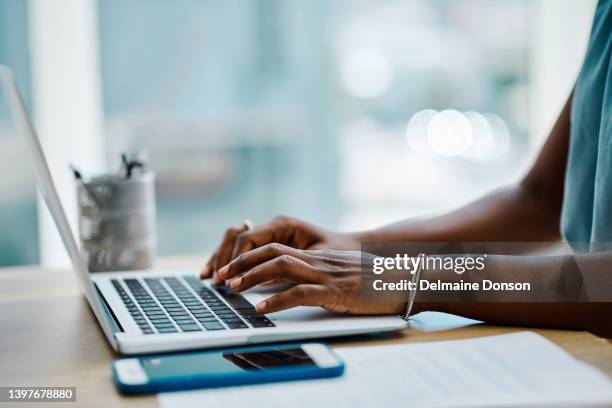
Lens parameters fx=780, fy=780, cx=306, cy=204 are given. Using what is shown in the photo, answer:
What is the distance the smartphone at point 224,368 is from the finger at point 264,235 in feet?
1.13

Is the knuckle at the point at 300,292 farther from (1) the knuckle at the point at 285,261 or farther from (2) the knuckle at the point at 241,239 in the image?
(2) the knuckle at the point at 241,239

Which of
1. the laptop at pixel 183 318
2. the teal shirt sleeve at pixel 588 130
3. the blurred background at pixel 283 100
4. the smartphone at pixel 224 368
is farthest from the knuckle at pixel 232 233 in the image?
the blurred background at pixel 283 100

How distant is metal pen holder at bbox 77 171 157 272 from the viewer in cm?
116

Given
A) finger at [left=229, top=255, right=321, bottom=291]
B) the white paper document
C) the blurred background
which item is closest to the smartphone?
the white paper document

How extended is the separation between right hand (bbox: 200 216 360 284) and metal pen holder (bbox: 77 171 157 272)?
0.54ft

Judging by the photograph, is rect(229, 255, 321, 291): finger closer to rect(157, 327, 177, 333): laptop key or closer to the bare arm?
rect(157, 327, 177, 333): laptop key

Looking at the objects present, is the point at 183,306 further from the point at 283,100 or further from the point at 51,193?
the point at 283,100

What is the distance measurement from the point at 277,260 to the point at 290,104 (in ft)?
7.81

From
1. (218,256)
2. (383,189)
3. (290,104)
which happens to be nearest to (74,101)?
(290,104)

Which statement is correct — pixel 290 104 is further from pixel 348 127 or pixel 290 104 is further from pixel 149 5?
pixel 149 5

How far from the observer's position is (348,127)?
3.36m

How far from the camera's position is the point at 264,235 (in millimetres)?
1079

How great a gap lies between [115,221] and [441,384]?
0.67 meters

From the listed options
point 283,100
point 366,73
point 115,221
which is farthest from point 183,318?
point 366,73
